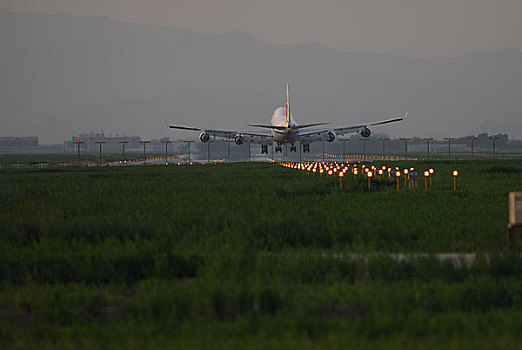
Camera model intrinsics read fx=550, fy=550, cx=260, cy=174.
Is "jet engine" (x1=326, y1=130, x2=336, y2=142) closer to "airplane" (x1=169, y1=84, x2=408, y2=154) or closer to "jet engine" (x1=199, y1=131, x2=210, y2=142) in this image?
"airplane" (x1=169, y1=84, x2=408, y2=154)

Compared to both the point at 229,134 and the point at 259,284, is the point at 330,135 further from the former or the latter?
the point at 259,284

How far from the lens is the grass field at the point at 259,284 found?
305 inches

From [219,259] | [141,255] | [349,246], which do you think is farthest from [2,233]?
[349,246]

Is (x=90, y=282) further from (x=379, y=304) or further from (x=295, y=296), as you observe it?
(x=379, y=304)

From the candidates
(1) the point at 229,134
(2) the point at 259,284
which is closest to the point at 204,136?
(1) the point at 229,134

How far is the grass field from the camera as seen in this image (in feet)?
25.4

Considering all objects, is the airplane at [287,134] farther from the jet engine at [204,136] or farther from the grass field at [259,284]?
the grass field at [259,284]

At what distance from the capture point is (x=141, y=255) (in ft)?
39.8

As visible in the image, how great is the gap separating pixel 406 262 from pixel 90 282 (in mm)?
6598

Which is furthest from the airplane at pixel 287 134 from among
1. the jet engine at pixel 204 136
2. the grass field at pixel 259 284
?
the grass field at pixel 259 284

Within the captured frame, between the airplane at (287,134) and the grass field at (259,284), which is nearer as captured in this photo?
the grass field at (259,284)

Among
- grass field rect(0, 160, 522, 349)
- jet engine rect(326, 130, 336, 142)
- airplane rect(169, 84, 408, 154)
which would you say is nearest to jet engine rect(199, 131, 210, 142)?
airplane rect(169, 84, 408, 154)

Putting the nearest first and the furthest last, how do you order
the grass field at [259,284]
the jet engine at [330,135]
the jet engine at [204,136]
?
the grass field at [259,284] → the jet engine at [204,136] → the jet engine at [330,135]

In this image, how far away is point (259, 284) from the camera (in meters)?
9.92
